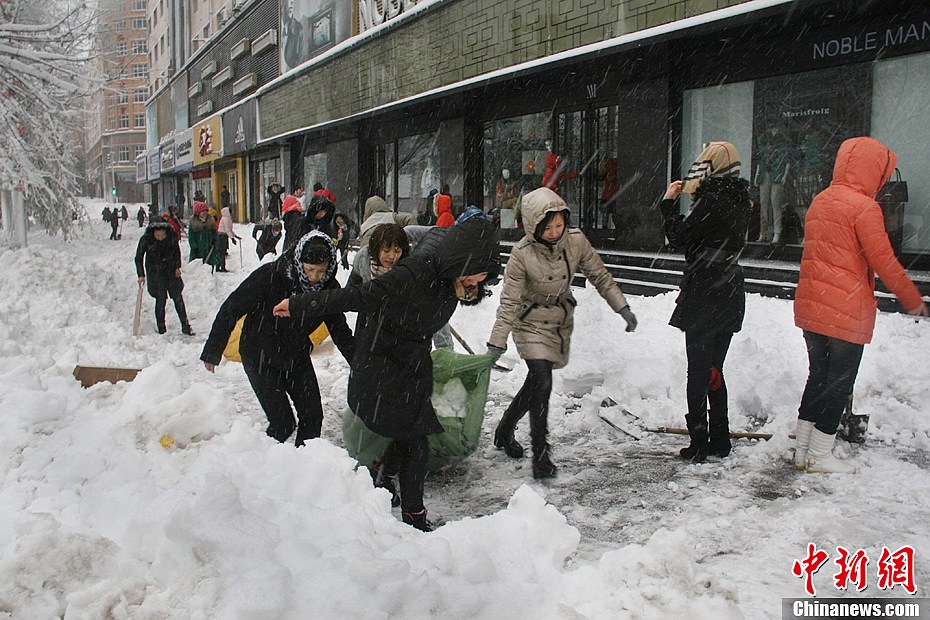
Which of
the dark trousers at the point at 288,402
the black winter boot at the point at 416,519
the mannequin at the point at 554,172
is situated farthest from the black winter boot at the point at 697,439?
the mannequin at the point at 554,172

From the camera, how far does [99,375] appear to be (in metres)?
5.31

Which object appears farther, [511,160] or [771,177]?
[511,160]

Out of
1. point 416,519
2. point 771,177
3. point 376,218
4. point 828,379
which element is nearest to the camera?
point 416,519

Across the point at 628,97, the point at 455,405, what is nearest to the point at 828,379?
the point at 455,405

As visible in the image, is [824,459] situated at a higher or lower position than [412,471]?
lower

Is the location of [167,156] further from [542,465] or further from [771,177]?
[542,465]

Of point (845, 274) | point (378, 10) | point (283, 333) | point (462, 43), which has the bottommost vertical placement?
point (283, 333)

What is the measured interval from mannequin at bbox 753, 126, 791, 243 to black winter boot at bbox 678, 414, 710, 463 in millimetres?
6880

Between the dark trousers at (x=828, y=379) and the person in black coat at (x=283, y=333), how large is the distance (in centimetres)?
275

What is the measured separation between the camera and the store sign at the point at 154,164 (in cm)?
5475

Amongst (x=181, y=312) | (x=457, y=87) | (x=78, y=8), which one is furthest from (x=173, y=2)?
(x=181, y=312)

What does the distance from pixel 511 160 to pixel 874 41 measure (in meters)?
7.47

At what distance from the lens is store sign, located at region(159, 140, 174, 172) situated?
161ft

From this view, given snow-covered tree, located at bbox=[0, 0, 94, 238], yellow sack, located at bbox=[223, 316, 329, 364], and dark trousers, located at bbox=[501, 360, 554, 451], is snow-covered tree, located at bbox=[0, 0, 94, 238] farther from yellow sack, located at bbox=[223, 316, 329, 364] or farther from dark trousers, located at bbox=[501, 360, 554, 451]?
dark trousers, located at bbox=[501, 360, 554, 451]
